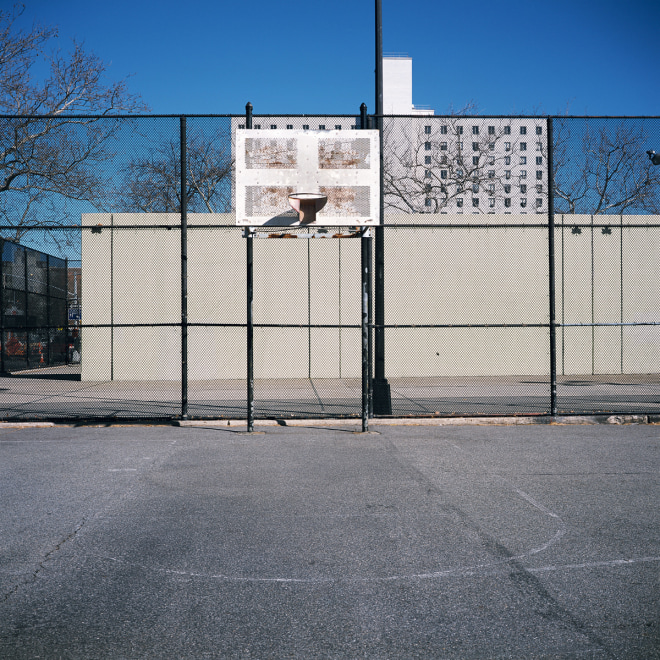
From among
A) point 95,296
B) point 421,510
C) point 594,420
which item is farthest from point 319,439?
point 95,296

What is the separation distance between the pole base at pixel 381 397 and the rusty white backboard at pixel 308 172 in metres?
2.74

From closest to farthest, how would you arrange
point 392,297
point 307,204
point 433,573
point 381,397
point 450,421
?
point 433,573, point 307,204, point 450,421, point 381,397, point 392,297

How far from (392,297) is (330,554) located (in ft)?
48.4

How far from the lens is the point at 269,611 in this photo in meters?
3.32

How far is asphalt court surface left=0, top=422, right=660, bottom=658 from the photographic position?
3031 mm

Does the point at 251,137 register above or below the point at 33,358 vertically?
above

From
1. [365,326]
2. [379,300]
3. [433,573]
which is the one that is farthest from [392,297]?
[433,573]

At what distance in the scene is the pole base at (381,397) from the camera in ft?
32.8

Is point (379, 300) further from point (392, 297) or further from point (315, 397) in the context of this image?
point (392, 297)

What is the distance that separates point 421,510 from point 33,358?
2044 cm

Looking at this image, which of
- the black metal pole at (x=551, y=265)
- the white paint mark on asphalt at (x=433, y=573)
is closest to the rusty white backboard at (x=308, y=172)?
the black metal pole at (x=551, y=265)

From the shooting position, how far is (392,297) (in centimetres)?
1855

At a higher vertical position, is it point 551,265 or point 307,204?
point 307,204

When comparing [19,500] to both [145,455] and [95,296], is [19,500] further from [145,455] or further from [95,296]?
[95,296]
